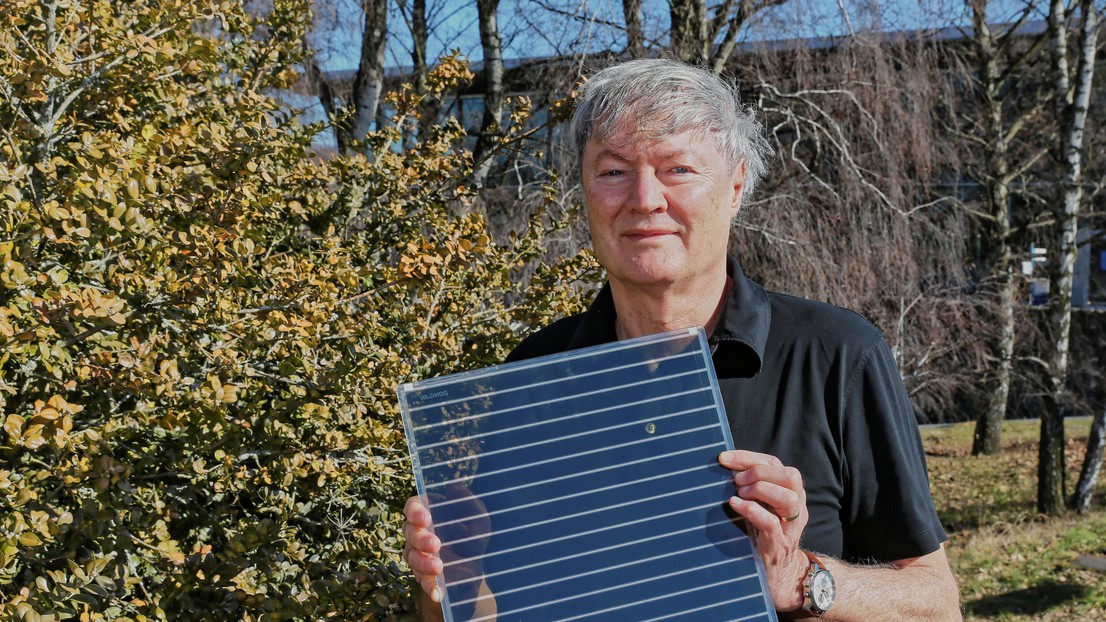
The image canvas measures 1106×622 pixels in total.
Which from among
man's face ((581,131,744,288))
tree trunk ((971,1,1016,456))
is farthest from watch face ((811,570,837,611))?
tree trunk ((971,1,1016,456))

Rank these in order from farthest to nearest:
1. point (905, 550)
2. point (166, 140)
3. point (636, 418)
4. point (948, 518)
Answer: point (948, 518), point (166, 140), point (905, 550), point (636, 418)

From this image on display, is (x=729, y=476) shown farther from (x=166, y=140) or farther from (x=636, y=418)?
(x=166, y=140)

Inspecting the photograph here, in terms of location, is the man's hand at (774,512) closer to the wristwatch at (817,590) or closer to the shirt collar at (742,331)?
the wristwatch at (817,590)

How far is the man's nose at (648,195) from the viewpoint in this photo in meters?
1.94

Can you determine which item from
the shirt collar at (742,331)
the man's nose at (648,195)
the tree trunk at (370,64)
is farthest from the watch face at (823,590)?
the tree trunk at (370,64)

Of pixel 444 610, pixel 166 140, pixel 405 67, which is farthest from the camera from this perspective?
pixel 405 67

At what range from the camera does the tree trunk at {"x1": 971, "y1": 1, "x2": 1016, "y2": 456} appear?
11914mm

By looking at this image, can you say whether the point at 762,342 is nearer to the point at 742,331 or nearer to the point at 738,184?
the point at 742,331

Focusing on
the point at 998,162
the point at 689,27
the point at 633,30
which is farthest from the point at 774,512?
the point at 998,162

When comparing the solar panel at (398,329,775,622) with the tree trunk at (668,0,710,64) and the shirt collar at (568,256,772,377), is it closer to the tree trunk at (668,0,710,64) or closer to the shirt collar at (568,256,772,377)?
the shirt collar at (568,256,772,377)

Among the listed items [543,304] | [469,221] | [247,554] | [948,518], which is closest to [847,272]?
[948,518]

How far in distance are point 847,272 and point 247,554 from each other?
6.92 m

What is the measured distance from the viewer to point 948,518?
11.2 metres

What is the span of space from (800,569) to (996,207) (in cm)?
1310
